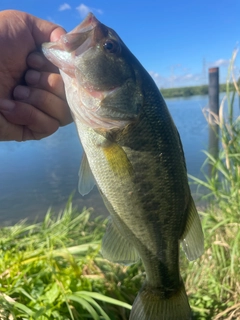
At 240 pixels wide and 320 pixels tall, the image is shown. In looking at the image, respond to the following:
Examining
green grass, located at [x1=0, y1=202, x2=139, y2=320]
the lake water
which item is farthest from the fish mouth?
the lake water

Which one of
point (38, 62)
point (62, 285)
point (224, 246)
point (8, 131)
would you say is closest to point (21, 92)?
point (38, 62)

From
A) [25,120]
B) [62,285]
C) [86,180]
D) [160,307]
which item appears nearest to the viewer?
[86,180]

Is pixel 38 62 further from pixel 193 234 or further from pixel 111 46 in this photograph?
pixel 193 234

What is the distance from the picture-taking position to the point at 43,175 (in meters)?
8.59

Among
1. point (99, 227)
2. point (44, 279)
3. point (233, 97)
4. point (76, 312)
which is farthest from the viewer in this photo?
point (99, 227)

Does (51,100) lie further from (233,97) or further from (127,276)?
(233,97)

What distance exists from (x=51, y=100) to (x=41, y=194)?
556cm

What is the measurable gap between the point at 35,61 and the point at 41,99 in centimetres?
22

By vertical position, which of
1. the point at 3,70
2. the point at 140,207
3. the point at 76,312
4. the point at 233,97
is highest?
the point at 3,70

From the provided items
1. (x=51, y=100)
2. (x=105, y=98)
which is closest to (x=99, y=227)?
(x=51, y=100)

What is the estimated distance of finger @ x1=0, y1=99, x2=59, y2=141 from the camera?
2082 millimetres

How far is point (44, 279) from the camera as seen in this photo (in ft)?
9.25

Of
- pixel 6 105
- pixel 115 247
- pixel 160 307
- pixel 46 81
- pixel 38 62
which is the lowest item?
pixel 160 307

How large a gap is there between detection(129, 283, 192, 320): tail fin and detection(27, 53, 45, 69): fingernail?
1.43m
